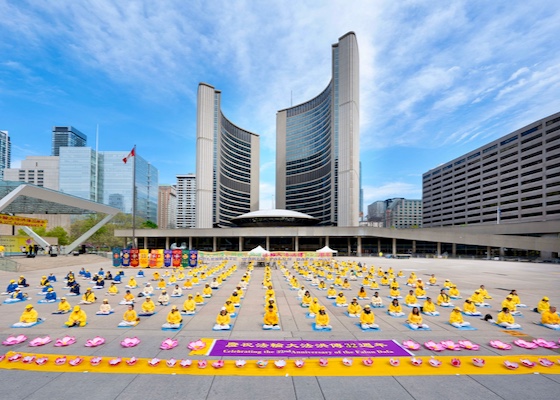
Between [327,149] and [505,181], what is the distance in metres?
58.5

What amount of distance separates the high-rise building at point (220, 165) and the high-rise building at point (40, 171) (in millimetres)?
86022

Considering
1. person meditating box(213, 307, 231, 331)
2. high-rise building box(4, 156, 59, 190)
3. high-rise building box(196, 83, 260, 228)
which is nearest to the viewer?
→ person meditating box(213, 307, 231, 331)

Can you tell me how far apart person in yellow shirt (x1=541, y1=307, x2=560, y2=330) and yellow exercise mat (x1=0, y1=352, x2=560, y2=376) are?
4.87m

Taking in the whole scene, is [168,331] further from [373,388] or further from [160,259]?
[160,259]

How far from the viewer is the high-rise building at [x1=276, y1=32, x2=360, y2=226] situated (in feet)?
315

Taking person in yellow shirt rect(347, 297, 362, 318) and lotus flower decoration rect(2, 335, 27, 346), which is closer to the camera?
lotus flower decoration rect(2, 335, 27, 346)

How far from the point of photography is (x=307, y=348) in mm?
A: 9844

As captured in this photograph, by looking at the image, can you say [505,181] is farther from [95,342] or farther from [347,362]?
[95,342]

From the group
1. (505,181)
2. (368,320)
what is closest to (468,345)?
(368,320)

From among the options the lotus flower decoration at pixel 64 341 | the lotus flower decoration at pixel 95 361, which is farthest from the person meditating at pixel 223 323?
the lotus flower decoration at pixel 64 341

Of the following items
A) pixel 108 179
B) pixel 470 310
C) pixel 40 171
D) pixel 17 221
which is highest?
pixel 40 171

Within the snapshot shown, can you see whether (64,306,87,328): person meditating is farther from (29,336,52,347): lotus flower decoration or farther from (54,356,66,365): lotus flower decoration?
(54,356,66,365): lotus flower decoration

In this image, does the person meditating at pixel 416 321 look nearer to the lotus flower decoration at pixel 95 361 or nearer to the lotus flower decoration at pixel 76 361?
the lotus flower decoration at pixel 95 361

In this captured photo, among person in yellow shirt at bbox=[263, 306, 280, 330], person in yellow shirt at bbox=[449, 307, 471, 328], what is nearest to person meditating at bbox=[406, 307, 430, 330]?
person in yellow shirt at bbox=[449, 307, 471, 328]
